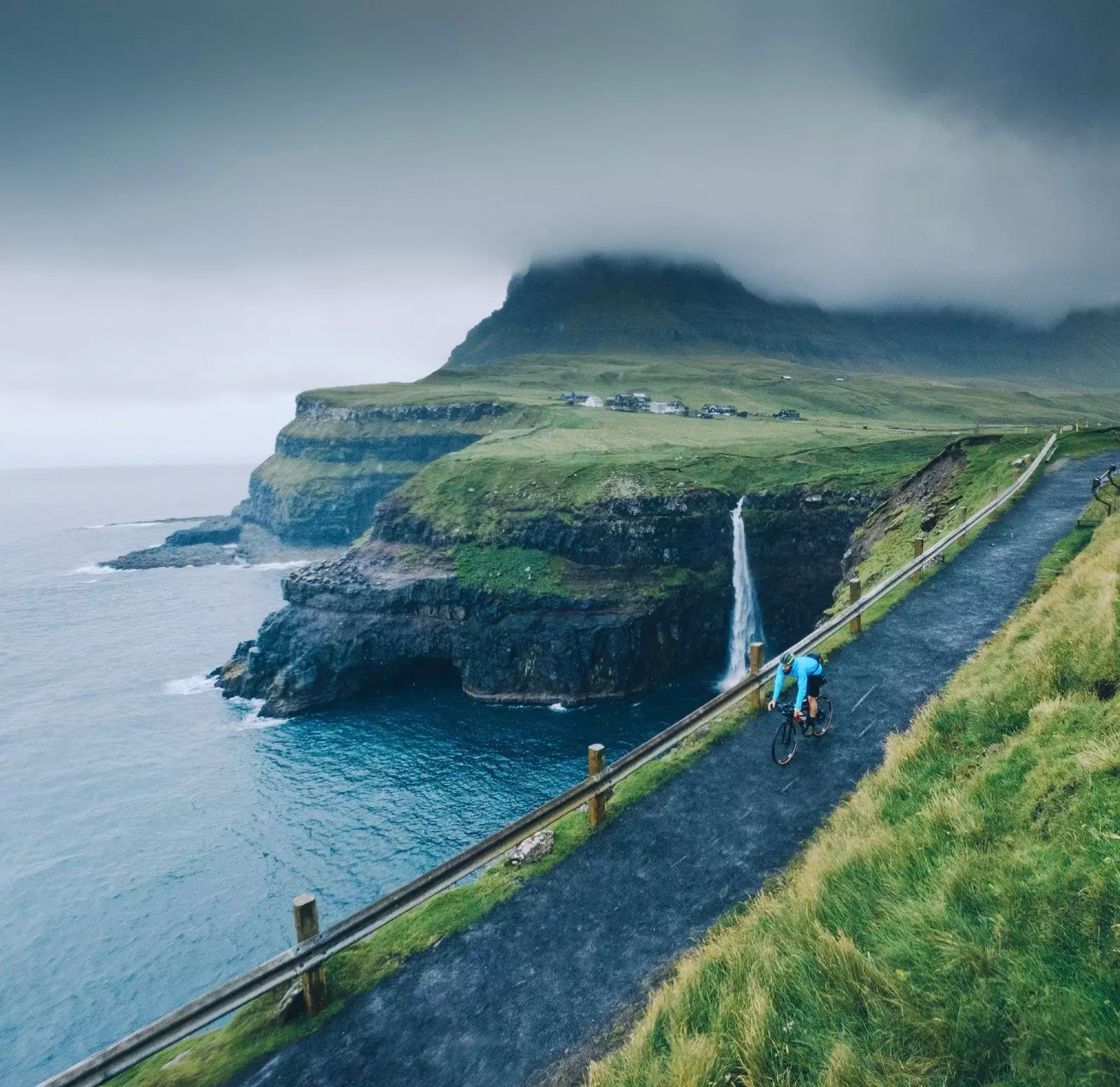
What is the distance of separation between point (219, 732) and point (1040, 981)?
64207mm

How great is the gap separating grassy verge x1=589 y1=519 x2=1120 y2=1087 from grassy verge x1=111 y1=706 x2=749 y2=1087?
350 centimetres

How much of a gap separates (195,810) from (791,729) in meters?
46.1

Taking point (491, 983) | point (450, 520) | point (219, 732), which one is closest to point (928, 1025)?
point (491, 983)

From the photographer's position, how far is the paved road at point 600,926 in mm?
7977

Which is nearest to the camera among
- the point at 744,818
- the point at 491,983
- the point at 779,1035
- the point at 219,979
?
the point at 779,1035

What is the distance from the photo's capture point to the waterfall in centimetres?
6456

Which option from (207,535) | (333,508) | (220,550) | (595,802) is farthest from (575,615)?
(207,535)

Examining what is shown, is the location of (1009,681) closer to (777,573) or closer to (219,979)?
(219,979)

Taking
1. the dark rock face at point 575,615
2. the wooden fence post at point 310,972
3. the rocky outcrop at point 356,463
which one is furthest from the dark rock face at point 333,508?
the wooden fence post at point 310,972

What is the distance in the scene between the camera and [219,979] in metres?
29.8

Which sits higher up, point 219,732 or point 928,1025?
point 928,1025

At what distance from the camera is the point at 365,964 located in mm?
9516

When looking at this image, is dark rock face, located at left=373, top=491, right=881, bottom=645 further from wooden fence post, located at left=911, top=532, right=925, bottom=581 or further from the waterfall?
wooden fence post, located at left=911, top=532, right=925, bottom=581

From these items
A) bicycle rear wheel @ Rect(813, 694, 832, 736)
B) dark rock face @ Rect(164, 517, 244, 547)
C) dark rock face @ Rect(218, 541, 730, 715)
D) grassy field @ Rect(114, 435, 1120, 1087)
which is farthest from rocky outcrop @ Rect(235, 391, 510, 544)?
grassy field @ Rect(114, 435, 1120, 1087)
